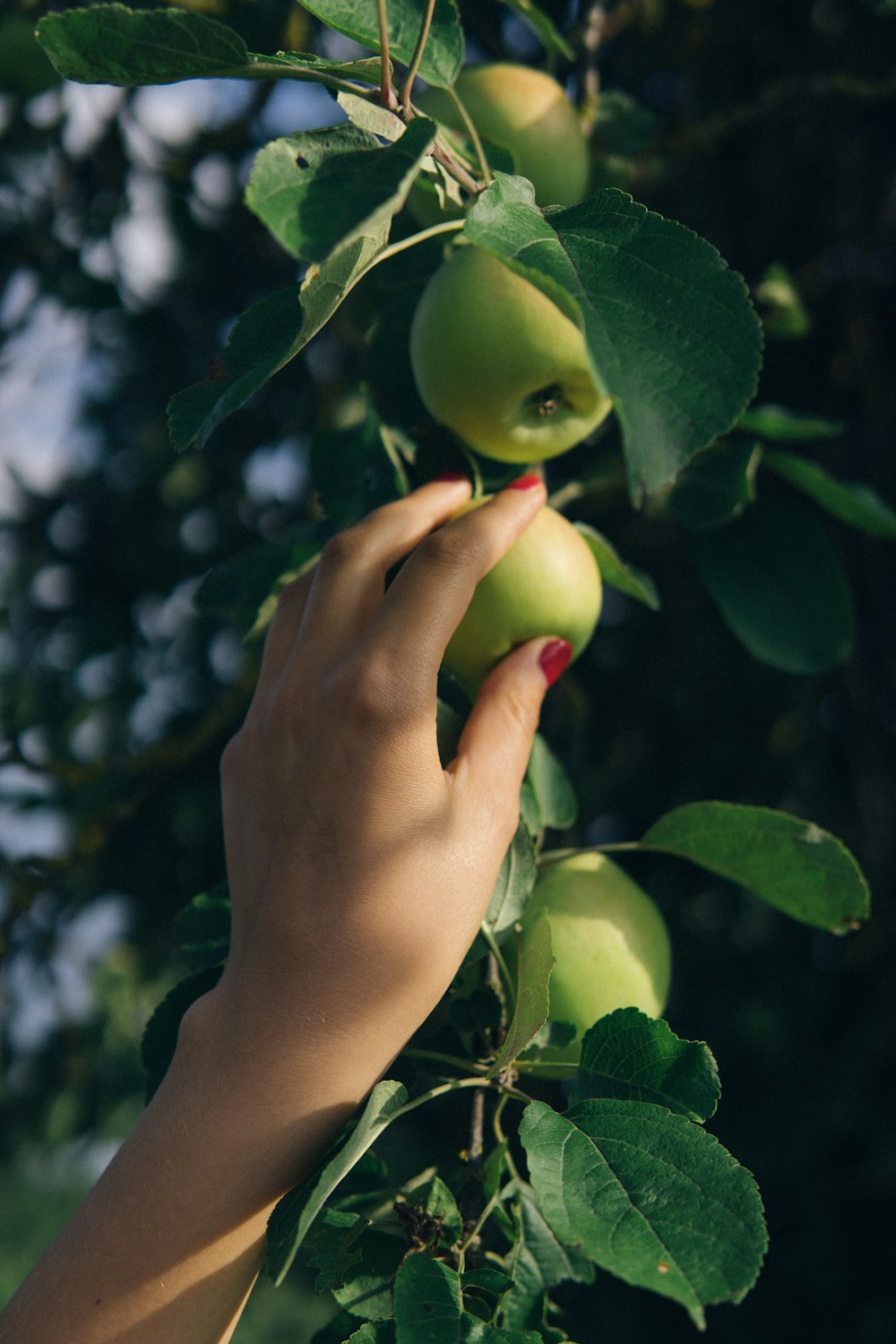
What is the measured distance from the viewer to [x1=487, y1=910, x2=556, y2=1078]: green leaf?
2.25ft

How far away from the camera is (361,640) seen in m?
0.77

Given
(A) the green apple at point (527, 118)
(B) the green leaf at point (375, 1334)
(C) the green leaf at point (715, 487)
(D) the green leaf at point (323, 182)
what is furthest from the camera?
(C) the green leaf at point (715, 487)

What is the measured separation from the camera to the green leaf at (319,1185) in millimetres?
567

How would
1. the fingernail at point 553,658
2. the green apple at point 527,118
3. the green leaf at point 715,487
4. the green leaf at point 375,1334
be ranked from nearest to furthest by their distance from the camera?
the green leaf at point 375,1334 → the fingernail at point 553,658 → the green apple at point 527,118 → the green leaf at point 715,487

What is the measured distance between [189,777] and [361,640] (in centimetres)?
112

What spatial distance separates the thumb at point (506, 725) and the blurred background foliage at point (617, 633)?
0.47 metres

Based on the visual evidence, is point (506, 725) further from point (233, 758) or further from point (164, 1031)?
point (164, 1031)

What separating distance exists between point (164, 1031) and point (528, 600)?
46 cm

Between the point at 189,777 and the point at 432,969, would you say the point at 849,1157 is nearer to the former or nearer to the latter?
the point at 189,777

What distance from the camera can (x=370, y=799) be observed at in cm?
70

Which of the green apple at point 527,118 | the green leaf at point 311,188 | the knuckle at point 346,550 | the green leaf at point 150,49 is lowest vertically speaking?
the knuckle at point 346,550

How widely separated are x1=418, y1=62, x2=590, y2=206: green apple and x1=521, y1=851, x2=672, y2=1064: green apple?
62 cm

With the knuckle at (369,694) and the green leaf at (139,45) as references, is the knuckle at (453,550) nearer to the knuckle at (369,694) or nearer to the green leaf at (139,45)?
the knuckle at (369,694)

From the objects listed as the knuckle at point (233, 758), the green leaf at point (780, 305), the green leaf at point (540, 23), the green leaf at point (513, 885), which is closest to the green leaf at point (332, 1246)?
the green leaf at point (513, 885)
